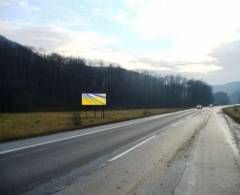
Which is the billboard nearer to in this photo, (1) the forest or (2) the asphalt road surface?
(2) the asphalt road surface

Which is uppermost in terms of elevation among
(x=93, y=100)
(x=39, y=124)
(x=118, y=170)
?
(x=93, y=100)

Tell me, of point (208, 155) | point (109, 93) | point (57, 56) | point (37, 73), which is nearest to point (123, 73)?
point (109, 93)

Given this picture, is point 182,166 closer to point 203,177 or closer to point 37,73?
point 203,177

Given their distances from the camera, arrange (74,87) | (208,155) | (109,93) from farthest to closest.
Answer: (109,93) < (74,87) < (208,155)

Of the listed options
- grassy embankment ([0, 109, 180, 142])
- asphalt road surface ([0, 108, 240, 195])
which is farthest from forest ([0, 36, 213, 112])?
asphalt road surface ([0, 108, 240, 195])

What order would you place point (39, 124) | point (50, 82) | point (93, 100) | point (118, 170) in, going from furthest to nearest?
point (50, 82) → point (93, 100) → point (39, 124) → point (118, 170)

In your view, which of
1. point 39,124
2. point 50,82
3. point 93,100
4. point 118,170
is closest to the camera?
point 118,170

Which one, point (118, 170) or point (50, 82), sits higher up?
point (50, 82)

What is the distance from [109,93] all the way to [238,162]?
143 m

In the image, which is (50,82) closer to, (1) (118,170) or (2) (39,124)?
(2) (39,124)

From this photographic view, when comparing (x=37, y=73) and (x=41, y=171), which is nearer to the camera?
(x=41, y=171)

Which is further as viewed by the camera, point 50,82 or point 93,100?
point 50,82

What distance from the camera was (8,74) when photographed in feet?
391

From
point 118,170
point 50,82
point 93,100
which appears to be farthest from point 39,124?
point 50,82
